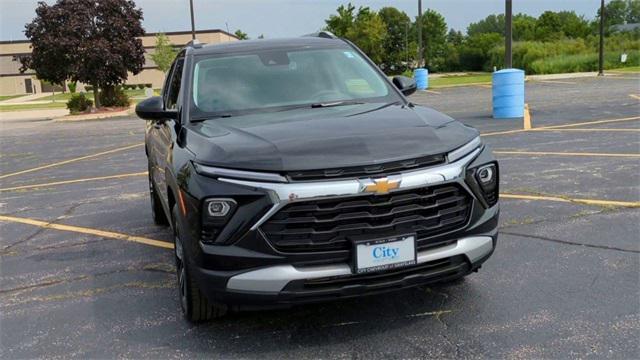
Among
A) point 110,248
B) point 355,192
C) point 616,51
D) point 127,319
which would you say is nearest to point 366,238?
point 355,192

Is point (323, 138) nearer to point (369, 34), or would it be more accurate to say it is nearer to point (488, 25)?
point (369, 34)

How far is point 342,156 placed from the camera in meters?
3.16

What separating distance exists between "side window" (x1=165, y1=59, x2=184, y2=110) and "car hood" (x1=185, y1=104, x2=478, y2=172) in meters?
1.09

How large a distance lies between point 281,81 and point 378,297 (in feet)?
5.65

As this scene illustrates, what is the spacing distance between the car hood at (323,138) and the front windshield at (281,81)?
328 millimetres

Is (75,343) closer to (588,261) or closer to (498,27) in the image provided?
(588,261)

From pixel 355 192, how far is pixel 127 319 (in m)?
1.96

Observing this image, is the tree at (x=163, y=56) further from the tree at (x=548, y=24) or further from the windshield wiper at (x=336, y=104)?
the tree at (x=548, y=24)

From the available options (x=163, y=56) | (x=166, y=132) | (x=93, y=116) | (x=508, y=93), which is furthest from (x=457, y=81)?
(x=166, y=132)

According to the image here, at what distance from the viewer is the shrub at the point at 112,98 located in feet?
113

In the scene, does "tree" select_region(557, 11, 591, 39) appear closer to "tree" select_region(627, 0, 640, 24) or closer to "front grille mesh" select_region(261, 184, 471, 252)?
"tree" select_region(627, 0, 640, 24)

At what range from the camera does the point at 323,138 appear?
11.1 ft

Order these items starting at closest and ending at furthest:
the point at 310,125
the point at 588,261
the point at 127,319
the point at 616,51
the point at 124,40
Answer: the point at 310,125, the point at 127,319, the point at 588,261, the point at 124,40, the point at 616,51

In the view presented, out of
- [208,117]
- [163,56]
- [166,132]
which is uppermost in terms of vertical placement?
[163,56]
